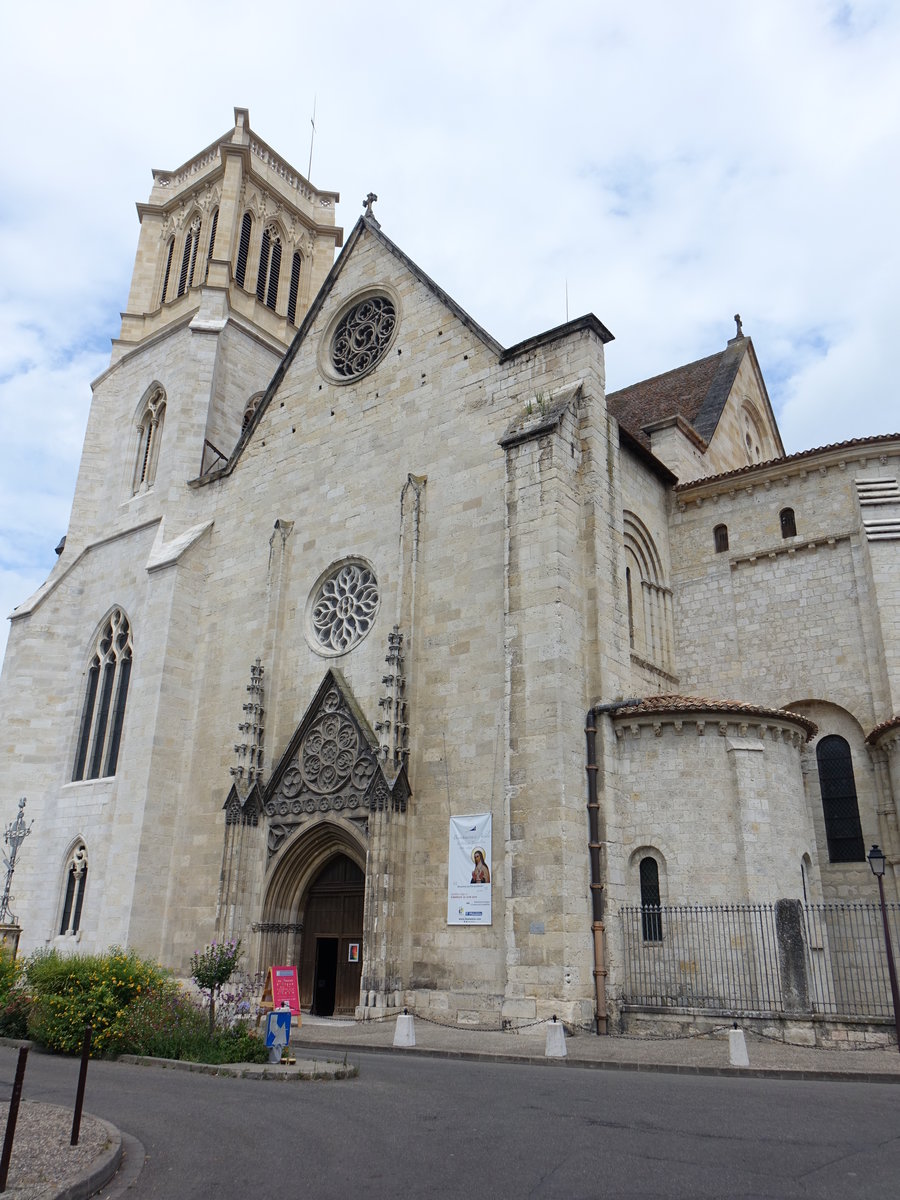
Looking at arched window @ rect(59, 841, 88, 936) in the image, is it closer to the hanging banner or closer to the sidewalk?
the sidewalk

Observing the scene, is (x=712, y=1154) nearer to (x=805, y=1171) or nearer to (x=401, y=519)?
(x=805, y=1171)

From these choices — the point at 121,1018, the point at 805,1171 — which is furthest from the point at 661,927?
the point at 805,1171

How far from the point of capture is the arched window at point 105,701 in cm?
2509

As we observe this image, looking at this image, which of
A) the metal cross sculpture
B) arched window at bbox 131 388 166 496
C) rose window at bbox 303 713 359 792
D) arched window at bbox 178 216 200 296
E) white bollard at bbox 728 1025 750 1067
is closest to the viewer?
white bollard at bbox 728 1025 750 1067

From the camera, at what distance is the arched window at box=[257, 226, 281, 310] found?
33469 millimetres

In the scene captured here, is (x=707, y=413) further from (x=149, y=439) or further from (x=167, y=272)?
(x=167, y=272)

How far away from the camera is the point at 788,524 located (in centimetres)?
2111

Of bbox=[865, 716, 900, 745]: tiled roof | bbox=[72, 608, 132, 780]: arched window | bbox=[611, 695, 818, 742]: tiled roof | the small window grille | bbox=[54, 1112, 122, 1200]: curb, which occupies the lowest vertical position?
bbox=[54, 1112, 122, 1200]: curb

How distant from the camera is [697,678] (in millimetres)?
21078

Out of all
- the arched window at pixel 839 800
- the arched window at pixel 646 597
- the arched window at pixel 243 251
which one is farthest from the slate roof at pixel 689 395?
the arched window at pixel 243 251

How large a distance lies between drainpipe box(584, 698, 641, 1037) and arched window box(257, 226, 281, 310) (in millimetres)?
22676

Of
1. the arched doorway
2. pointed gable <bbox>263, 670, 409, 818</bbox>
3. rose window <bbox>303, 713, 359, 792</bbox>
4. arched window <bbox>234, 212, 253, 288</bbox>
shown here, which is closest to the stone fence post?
pointed gable <bbox>263, 670, 409, 818</bbox>

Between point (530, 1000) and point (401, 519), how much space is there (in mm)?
10080

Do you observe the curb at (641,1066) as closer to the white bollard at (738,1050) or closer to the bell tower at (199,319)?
the white bollard at (738,1050)
